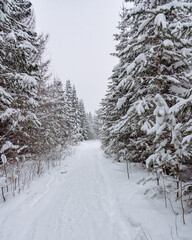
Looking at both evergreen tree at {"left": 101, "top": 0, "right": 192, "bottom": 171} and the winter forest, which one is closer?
the winter forest

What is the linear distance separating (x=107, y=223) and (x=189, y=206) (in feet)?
6.21

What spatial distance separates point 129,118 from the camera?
149 inches

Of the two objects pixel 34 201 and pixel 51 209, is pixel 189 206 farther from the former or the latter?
pixel 34 201

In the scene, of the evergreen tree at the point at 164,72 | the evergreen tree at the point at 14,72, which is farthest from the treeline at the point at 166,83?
the evergreen tree at the point at 14,72

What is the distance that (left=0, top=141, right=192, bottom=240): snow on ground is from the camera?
2.48 m

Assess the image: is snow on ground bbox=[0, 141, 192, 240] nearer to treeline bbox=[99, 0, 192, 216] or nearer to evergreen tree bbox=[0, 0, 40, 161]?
treeline bbox=[99, 0, 192, 216]

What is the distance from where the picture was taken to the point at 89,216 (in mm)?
3180

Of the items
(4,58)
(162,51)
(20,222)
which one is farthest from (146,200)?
(4,58)

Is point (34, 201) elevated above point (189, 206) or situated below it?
below

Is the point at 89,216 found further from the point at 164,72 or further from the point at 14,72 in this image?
the point at 14,72

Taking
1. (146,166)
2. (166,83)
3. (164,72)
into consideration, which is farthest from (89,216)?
(164,72)

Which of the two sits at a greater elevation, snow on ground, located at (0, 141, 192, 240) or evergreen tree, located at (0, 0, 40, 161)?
evergreen tree, located at (0, 0, 40, 161)

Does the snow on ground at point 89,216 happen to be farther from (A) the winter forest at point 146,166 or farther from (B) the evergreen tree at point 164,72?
(B) the evergreen tree at point 164,72

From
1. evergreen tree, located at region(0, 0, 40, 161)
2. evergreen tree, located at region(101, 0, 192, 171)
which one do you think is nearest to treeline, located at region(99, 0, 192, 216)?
evergreen tree, located at region(101, 0, 192, 171)
